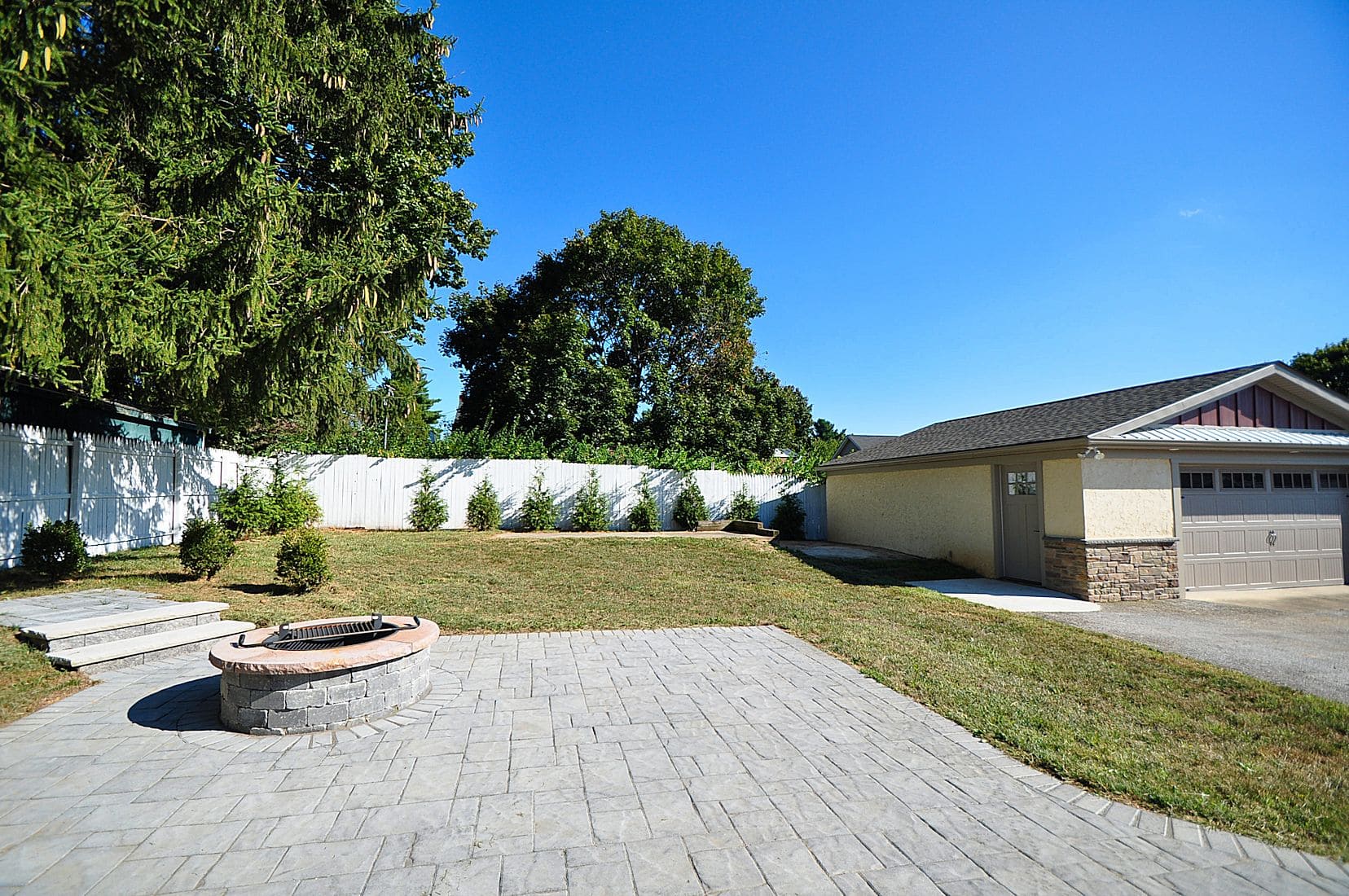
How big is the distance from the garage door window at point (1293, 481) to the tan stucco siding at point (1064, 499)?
4.37 metres

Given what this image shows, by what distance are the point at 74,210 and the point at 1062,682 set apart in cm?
971

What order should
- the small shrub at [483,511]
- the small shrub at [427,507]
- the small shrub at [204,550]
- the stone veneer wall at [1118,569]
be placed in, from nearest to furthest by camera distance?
the small shrub at [204,550]
the stone veneer wall at [1118,569]
the small shrub at [427,507]
the small shrub at [483,511]

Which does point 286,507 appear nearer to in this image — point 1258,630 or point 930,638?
point 930,638

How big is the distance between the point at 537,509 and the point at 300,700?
12.3 m

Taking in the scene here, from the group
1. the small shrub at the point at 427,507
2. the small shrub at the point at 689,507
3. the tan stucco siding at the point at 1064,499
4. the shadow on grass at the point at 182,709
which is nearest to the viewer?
the shadow on grass at the point at 182,709

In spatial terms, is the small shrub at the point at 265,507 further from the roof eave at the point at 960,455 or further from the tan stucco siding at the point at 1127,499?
the tan stucco siding at the point at 1127,499

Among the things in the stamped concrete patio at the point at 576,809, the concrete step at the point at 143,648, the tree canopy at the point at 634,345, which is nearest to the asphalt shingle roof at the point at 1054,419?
the stamped concrete patio at the point at 576,809

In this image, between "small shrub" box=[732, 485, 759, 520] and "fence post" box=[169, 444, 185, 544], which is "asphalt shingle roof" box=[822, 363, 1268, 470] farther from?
"fence post" box=[169, 444, 185, 544]

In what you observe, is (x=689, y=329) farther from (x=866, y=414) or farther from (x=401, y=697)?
(x=401, y=697)

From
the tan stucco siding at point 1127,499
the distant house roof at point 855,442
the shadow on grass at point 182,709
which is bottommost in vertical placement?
the shadow on grass at point 182,709

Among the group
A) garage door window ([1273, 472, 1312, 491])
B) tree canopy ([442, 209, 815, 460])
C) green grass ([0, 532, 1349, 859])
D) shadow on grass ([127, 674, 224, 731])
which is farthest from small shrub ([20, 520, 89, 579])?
garage door window ([1273, 472, 1312, 491])

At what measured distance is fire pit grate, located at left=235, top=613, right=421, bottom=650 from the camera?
4461 millimetres

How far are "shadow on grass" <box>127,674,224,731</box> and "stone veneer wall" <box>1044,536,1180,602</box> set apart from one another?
35.9 feet

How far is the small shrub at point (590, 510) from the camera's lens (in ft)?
54.5
